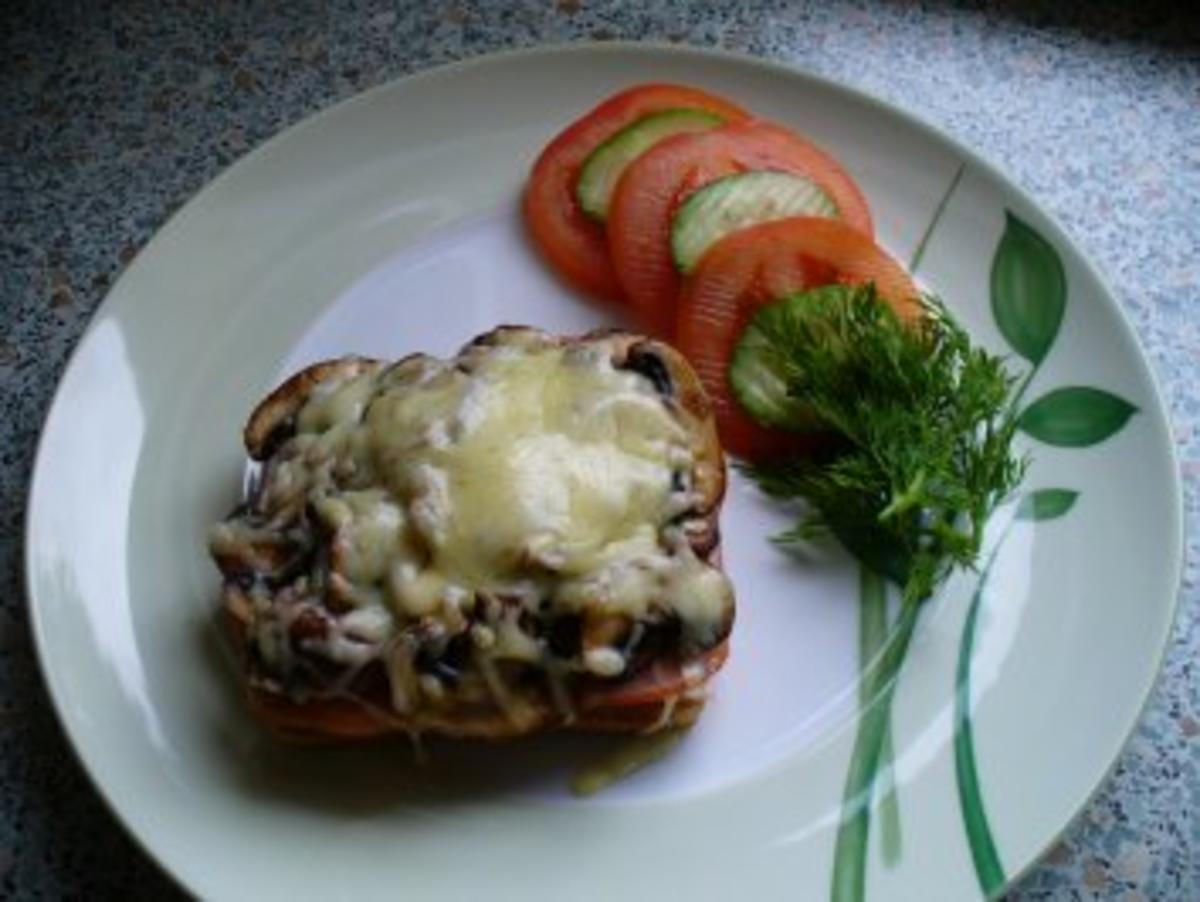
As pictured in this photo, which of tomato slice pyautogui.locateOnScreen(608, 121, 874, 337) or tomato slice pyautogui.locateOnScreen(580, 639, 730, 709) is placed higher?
tomato slice pyautogui.locateOnScreen(608, 121, 874, 337)

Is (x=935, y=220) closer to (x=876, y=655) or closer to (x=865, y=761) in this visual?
(x=876, y=655)

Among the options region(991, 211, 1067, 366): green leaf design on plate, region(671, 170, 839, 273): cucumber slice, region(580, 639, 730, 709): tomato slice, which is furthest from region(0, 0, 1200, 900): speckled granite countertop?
region(580, 639, 730, 709): tomato slice

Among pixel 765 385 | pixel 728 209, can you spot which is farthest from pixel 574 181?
pixel 765 385

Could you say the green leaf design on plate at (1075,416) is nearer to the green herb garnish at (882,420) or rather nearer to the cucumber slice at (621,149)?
the green herb garnish at (882,420)

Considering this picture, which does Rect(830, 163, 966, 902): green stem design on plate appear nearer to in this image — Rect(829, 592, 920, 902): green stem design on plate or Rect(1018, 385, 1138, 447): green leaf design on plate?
Rect(829, 592, 920, 902): green stem design on plate

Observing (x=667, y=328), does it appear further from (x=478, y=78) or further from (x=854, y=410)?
(x=478, y=78)

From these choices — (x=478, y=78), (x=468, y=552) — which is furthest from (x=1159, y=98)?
(x=468, y=552)

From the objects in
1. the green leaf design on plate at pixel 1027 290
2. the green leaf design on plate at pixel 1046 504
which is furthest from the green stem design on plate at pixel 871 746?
the green leaf design on plate at pixel 1027 290
